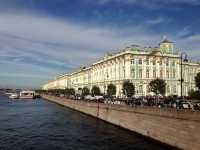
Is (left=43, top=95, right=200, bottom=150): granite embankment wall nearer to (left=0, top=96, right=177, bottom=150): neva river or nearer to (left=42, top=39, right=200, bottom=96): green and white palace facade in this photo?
(left=0, top=96, right=177, bottom=150): neva river

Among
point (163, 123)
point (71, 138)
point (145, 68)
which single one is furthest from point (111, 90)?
point (163, 123)

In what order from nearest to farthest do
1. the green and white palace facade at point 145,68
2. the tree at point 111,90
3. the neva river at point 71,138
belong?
the neva river at point 71,138 → the tree at point 111,90 → the green and white palace facade at point 145,68

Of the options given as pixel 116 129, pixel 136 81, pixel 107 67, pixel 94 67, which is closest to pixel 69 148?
pixel 116 129

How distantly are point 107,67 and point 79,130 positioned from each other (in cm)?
5088

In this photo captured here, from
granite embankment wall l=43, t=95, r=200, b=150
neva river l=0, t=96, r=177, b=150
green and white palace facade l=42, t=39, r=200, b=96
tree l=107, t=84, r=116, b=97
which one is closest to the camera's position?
granite embankment wall l=43, t=95, r=200, b=150

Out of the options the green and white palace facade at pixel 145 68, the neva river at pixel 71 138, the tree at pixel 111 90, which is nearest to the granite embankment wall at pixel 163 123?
the neva river at pixel 71 138

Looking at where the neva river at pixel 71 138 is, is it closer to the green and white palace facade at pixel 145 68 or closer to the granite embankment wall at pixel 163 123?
the granite embankment wall at pixel 163 123

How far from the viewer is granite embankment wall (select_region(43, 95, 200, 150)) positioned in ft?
82.1

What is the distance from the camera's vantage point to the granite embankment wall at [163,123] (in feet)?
82.1

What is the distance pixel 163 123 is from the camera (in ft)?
97.2

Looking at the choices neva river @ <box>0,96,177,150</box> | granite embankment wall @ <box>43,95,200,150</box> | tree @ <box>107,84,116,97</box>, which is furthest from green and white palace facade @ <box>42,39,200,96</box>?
neva river @ <box>0,96,177,150</box>

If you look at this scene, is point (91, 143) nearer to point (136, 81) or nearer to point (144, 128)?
point (144, 128)

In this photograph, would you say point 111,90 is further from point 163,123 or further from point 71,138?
point 163,123

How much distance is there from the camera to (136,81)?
7475cm
